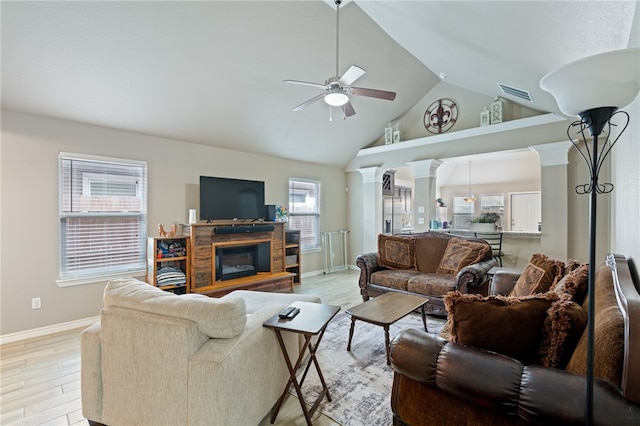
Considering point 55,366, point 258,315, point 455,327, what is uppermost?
point 455,327

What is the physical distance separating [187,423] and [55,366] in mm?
2105

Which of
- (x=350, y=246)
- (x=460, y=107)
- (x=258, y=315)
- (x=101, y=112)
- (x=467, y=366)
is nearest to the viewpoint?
(x=467, y=366)

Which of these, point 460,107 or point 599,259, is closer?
point 599,259

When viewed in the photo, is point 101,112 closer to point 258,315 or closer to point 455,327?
point 258,315

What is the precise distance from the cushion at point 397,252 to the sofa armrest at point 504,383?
2.95 meters

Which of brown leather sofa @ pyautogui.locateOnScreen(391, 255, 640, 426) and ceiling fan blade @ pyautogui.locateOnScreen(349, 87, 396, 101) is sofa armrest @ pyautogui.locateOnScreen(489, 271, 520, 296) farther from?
ceiling fan blade @ pyautogui.locateOnScreen(349, 87, 396, 101)

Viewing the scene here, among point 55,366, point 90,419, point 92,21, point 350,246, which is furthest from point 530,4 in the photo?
point 350,246

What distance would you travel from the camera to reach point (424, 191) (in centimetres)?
558

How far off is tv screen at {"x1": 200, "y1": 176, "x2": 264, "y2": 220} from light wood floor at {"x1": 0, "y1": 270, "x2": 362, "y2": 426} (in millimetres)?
2111

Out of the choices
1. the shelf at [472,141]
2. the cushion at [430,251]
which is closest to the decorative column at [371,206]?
the shelf at [472,141]

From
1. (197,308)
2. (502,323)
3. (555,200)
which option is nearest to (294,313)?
(197,308)

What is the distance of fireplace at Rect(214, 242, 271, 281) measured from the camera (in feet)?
14.6

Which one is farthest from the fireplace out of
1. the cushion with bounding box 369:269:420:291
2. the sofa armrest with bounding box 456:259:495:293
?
the sofa armrest with bounding box 456:259:495:293

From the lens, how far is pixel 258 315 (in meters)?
1.95
